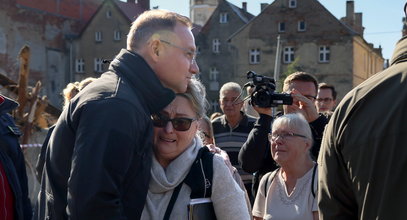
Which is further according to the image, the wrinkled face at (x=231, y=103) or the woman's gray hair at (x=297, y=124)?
the wrinkled face at (x=231, y=103)

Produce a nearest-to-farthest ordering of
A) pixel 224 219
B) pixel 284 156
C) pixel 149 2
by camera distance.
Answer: pixel 224 219, pixel 284 156, pixel 149 2

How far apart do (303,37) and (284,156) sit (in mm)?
40368

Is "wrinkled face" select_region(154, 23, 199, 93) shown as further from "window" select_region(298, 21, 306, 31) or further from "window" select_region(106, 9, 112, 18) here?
"window" select_region(106, 9, 112, 18)

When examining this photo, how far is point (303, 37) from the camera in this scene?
143 feet

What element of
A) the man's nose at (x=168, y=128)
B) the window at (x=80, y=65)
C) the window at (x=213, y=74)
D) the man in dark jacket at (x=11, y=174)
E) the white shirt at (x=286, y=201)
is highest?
the window at (x=80, y=65)

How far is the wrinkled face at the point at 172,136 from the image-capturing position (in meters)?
2.83

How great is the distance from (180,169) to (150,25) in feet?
2.32

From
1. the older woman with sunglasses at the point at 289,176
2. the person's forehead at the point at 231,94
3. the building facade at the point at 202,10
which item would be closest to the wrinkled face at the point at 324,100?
the person's forehead at the point at 231,94

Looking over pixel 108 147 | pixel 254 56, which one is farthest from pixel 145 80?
pixel 254 56

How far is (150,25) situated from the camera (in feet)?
8.88

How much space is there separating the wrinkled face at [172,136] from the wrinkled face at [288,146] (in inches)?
62.5

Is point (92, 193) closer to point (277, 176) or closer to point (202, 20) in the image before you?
point (277, 176)

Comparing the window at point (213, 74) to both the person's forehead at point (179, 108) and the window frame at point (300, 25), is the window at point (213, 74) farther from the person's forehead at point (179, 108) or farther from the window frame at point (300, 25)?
the person's forehead at point (179, 108)

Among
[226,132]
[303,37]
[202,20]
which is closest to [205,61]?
[303,37]
